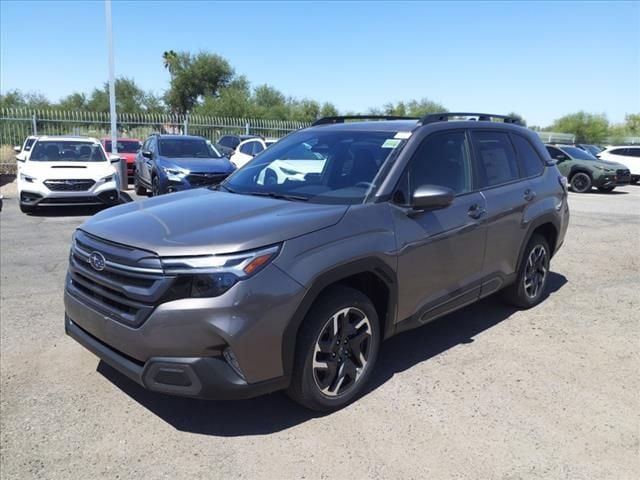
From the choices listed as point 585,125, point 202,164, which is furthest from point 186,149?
point 585,125

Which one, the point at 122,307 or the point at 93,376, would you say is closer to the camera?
the point at 122,307

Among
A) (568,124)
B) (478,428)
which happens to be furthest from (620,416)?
(568,124)

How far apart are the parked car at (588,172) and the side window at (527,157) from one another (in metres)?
14.2

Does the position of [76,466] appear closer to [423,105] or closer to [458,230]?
[458,230]

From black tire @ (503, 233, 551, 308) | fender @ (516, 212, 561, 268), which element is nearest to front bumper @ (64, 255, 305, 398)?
fender @ (516, 212, 561, 268)

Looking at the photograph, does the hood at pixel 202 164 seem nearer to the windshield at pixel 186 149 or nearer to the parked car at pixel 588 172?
the windshield at pixel 186 149

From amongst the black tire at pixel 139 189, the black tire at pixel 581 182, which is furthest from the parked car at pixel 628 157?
the black tire at pixel 139 189

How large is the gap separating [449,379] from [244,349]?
1.70 metres

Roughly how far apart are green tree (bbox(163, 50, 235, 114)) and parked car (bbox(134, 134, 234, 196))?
40909 mm

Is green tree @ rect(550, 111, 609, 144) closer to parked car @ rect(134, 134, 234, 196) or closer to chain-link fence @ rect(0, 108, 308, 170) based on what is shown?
chain-link fence @ rect(0, 108, 308, 170)

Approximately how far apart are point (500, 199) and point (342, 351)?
208 centimetres

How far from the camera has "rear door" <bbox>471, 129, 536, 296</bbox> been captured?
171 inches

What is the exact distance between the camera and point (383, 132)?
396 centimetres

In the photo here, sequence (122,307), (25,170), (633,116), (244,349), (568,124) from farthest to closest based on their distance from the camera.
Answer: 1. (633,116)
2. (568,124)
3. (25,170)
4. (122,307)
5. (244,349)
